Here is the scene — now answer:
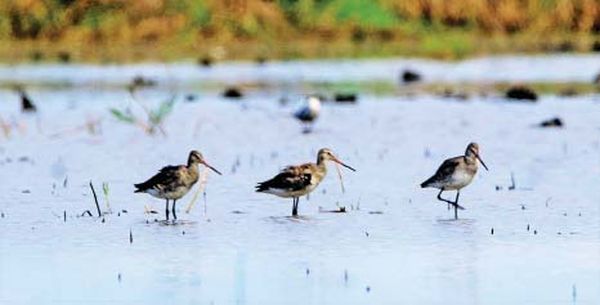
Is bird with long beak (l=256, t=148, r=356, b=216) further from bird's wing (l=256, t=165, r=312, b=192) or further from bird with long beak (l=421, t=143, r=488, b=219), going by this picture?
bird with long beak (l=421, t=143, r=488, b=219)

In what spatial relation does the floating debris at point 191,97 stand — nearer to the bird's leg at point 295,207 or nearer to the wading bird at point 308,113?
the wading bird at point 308,113

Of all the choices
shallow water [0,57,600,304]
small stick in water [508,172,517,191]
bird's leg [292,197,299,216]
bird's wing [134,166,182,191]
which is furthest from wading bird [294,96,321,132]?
bird's wing [134,166,182,191]

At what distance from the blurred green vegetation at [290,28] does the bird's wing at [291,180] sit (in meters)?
26.2

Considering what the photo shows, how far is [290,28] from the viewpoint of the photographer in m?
41.6

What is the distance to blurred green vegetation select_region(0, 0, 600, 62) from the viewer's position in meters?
40.6

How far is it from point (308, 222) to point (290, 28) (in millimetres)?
29079

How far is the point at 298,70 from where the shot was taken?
3491 centimetres

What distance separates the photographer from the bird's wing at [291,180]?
13.3m

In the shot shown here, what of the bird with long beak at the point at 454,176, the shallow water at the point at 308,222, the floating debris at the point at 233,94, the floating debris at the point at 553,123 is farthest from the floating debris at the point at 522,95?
the bird with long beak at the point at 454,176

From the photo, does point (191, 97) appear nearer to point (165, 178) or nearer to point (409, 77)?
point (409, 77)

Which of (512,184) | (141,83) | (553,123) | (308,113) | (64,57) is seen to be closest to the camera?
(512,184)

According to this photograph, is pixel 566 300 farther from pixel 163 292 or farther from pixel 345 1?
pixel 345 1

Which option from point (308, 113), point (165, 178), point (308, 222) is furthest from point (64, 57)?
point (308, 222)

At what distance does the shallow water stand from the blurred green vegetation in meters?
18.7
